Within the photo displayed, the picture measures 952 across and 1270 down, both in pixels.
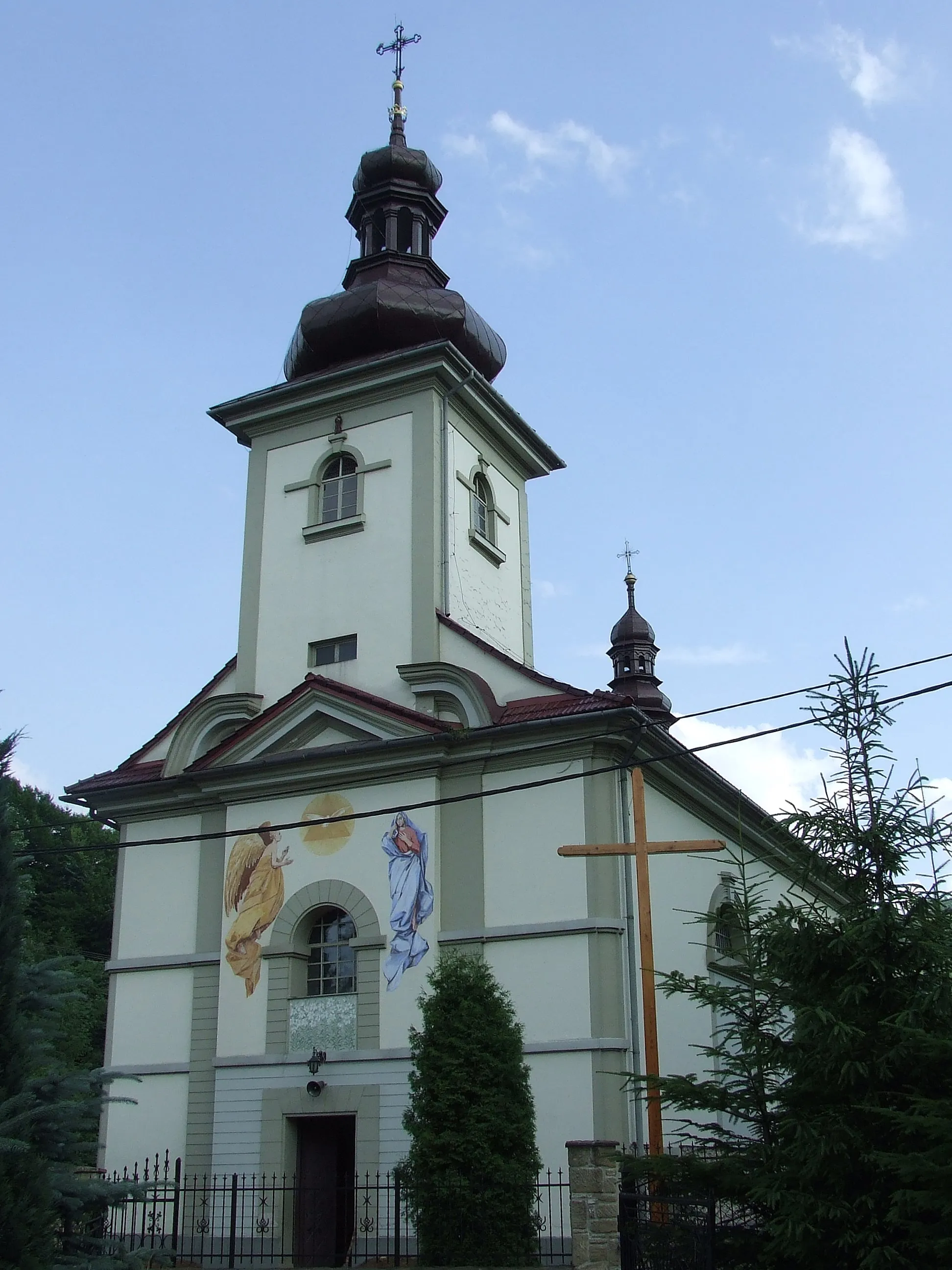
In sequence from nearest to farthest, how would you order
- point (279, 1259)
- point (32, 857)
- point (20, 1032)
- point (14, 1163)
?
point (14, 1163) < point (20, 1032) < point (32, 857) < point (279, 1259)

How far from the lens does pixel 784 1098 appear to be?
956 cm

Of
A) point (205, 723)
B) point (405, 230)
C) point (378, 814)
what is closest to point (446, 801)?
point (378, 814)

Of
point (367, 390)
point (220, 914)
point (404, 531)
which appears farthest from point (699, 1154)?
point (367, 390)

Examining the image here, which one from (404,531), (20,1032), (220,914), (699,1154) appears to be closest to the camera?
(20,1032)

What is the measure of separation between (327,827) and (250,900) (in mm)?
1502

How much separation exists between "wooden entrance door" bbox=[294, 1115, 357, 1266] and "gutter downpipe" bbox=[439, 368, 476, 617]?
721 centimetres

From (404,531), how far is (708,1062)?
8792 mm

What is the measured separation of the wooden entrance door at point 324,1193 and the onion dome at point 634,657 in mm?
19558

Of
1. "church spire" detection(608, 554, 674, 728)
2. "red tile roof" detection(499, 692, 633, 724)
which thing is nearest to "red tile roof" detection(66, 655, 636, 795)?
"red tile roof" detection(499, 692, 633, 724)

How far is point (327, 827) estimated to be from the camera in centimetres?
1853

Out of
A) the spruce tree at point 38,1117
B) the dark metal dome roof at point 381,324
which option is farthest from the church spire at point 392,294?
the spruce tree at point 38,1117

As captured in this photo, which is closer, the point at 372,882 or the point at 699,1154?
the point at 699,1154

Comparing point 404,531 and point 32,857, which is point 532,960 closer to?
point 404,531

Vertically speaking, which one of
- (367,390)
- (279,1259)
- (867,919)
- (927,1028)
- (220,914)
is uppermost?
(367,390)
